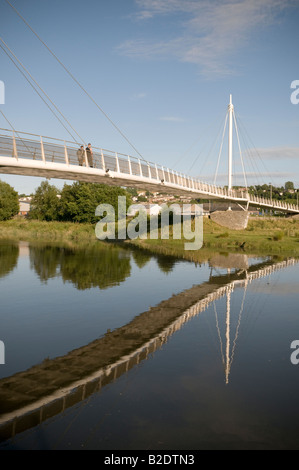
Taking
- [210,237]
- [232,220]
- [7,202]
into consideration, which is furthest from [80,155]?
[7,202]

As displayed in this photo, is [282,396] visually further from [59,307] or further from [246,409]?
[59,307]

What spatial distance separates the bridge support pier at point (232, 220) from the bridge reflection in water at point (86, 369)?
37.4m

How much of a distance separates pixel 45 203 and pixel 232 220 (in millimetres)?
45138

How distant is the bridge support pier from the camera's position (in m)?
54.5

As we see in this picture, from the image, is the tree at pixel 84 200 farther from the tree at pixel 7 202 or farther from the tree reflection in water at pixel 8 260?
the tree reflection in water at pixel 8 260

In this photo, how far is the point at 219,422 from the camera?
8367 millimetres

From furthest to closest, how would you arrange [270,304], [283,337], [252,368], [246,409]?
[270,304] → [283,337] → [252,368] → [246,409]

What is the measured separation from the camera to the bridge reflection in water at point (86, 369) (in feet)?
28.9

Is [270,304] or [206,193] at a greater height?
[206,193]

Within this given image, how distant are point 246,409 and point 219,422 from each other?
843 mm

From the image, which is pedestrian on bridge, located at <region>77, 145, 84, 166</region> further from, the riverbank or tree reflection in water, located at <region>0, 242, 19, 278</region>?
the riverbank

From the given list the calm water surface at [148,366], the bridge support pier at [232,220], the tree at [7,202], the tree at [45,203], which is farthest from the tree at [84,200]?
the calm water surface at [148,366]

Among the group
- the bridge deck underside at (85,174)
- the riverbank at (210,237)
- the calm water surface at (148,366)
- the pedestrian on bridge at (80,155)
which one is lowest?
the calm water surface at (148,366)
